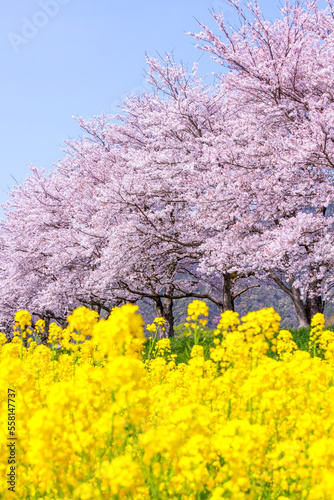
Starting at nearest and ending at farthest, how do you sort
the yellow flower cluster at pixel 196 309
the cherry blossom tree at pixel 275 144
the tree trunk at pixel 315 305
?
the yellow flower cluster at pixel 196 309 < the cherry blossom tree at pixel 275 144 < the tree trunk at pixel 315 305

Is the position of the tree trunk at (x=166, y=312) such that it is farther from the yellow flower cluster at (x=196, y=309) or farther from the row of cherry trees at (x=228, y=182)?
the yellow flower cluster at (x=196, y=309)

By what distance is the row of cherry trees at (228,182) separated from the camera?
9.81 m

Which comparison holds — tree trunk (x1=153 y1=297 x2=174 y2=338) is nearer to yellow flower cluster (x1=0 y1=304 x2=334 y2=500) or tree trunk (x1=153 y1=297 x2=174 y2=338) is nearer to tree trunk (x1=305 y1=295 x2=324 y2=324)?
tree trunk (x1=305 y1=295 x2=324 y2=324)

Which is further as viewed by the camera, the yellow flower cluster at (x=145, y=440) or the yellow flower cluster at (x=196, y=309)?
the yellow flower cluster at (x=196, y=309)

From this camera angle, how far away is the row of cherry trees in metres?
9.81

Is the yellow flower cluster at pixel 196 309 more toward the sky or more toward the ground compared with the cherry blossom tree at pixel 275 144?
more toward the ground

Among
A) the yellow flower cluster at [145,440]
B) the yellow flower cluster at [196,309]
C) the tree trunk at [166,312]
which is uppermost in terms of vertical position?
the tree trunk at [166,312]

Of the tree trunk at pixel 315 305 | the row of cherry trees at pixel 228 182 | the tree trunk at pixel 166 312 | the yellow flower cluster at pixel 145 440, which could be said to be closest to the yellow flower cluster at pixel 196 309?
the yellow flower cluster at pixel 145 440

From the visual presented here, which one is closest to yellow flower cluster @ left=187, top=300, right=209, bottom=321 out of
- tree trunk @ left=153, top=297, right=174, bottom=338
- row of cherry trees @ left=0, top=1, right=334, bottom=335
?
row of cherry trees @ left=0, top=1, right=334, bottom=335

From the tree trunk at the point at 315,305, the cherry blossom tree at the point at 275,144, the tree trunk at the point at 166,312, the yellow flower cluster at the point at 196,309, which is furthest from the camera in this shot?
the tree trunk at the point at 166,312

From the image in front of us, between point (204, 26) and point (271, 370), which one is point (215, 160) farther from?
point (271, 370)

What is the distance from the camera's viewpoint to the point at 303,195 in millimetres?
10281

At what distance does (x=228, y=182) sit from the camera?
11.0 metres

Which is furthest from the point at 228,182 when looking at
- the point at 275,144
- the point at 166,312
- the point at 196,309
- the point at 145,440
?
the point at 145,440
